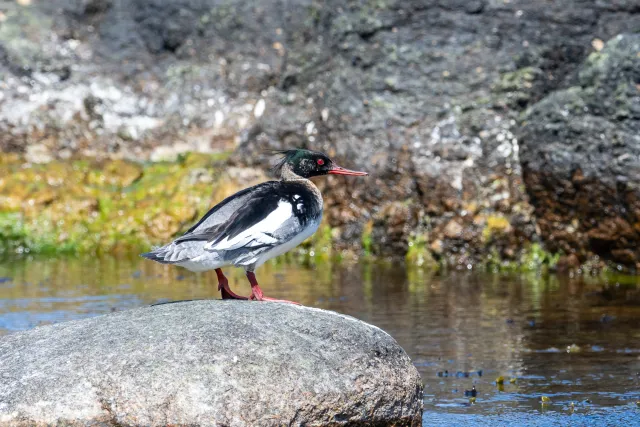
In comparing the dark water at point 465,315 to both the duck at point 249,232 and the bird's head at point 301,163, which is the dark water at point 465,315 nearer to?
the duck at point 249,232

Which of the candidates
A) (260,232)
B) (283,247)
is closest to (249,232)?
(260,232)

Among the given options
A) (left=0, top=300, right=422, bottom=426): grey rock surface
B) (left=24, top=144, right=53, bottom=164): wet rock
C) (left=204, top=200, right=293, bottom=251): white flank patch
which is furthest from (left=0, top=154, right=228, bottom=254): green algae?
(left=0, top=300, right=422, bottom=426): grey rock surface

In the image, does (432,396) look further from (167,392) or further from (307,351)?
(167,392)

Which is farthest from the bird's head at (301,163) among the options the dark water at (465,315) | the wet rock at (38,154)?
the wet rock at (38,154)

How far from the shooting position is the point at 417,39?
1527cm

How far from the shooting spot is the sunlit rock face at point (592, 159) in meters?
12.4

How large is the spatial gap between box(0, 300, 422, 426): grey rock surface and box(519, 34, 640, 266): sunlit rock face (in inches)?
282

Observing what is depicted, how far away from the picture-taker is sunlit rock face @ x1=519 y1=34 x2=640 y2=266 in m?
12.4

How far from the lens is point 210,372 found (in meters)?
5.47

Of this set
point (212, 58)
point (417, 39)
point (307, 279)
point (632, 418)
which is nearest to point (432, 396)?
point (632, 418)

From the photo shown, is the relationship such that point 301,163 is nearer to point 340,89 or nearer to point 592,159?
point 592,159

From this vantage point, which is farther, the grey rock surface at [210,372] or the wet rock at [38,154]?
the wet rock at [38,154]

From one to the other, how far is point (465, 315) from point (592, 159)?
344 cm

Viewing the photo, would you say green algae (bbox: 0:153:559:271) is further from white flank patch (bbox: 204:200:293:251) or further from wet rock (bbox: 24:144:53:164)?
white flank patch (bbox: 204:200:293:251)
